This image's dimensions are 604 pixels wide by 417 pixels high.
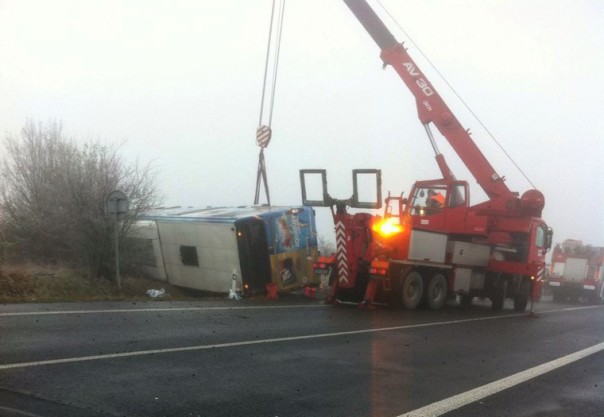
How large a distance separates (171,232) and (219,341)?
12.4m

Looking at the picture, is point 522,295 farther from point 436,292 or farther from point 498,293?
point 436,292

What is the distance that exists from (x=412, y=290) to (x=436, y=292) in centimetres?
126

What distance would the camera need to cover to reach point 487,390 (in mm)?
7020

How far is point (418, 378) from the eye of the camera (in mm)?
7438

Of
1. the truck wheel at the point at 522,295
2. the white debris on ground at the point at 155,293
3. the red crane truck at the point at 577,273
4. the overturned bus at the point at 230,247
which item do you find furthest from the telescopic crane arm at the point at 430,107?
the red crane truck at the point at 577,273

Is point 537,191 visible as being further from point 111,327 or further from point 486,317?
point 111,327

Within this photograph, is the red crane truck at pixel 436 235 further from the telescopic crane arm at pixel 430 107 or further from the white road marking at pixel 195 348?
the white road marking at pixel 195 348

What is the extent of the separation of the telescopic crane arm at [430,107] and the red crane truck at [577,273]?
18.8m

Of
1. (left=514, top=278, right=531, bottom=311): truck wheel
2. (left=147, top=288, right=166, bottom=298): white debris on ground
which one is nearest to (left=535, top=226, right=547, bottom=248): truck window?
(left=514, top=278, right=531, bottom=311): truck wheel

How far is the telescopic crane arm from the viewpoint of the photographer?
64.8 ft

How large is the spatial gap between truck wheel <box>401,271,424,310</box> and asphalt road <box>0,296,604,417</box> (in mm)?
3529

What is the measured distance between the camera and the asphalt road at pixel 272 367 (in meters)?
5.72

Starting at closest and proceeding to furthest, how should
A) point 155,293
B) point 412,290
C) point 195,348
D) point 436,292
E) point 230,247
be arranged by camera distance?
point 195,348 → point 412,290 → point 436,292 → point 230,247 → point 155,293

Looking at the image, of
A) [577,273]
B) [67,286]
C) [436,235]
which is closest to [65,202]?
[67,286]
